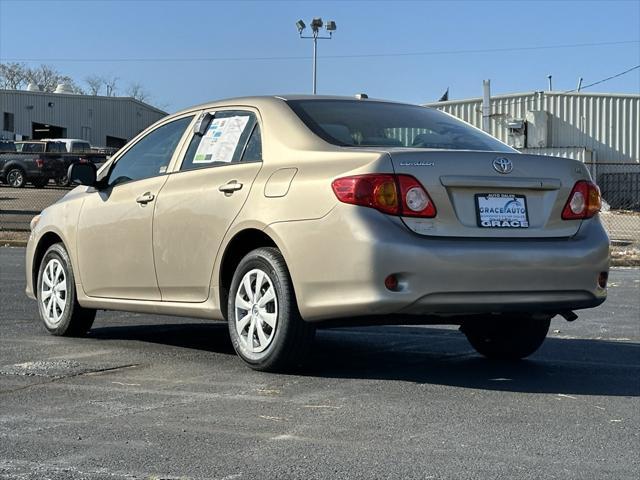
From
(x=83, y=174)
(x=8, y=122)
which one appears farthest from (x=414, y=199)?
(x=8, y=122)

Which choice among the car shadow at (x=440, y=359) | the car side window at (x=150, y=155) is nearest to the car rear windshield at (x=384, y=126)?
the car side window at (x=150, y=155)

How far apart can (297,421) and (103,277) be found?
3001 mm

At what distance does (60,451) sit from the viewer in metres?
4.34

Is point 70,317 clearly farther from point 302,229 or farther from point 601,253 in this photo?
point 601,253

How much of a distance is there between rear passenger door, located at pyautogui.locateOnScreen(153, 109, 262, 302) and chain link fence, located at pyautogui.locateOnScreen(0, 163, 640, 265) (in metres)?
13.0

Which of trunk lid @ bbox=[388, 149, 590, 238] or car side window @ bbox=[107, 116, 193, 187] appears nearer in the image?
trunk lid @ bbox=[388, 149, 590, 238]

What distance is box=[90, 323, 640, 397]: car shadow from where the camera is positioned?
6.12 m

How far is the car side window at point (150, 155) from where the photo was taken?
24.0ft

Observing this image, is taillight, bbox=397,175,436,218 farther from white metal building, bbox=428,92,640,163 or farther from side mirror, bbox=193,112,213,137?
white metal building, bbox=428,92,640,163

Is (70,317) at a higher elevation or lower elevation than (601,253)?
lower

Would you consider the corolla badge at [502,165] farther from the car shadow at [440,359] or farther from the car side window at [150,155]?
the car side window at [150,155]

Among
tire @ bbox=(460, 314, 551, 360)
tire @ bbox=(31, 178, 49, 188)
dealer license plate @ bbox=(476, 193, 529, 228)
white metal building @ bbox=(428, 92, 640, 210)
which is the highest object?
white metal building @ bbox=(428, 92, 640, 210)

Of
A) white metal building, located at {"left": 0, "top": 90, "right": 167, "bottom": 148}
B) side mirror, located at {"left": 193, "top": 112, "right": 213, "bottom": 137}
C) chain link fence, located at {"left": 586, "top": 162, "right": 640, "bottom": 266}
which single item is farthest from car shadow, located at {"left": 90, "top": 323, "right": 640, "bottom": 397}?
white metal building, located at {"left": 0, "top": 90, "right": 167, "bottom": 148}

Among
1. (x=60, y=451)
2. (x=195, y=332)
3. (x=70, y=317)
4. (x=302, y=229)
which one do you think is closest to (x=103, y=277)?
(x=70, y=317)
